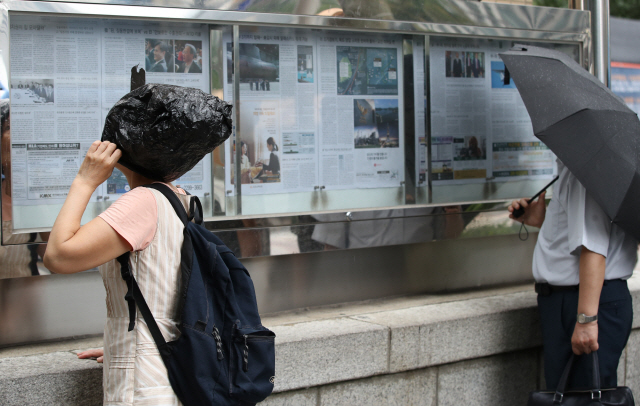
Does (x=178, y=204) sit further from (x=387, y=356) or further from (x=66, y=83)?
(x=387, y=356)

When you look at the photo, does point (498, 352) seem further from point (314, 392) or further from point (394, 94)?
point (394, 94)

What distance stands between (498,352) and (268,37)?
235cm

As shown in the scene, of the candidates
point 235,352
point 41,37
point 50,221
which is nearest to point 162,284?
point 235,352

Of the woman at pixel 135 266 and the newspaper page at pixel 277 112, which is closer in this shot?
the woman at pixel 135 266

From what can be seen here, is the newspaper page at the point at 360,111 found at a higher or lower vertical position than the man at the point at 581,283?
higher

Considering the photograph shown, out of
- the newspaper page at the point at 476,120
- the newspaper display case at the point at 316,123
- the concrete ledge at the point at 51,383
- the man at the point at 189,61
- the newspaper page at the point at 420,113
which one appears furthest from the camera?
the newspaper page at the point at 476,120

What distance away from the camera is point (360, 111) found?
4.11 meters

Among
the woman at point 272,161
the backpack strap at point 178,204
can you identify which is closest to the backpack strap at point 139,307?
the backpack strap at point 178,204

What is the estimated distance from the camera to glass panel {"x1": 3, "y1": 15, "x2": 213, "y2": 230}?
3193mm

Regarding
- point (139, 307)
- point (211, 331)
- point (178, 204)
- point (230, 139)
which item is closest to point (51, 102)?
point (230, 139)

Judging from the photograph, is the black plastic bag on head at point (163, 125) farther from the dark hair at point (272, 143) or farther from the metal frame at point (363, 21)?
the dark hair at point (272, 143)

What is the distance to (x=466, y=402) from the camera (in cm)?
400

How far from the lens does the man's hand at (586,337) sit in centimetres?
316

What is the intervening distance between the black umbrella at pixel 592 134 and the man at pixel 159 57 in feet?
6.27
